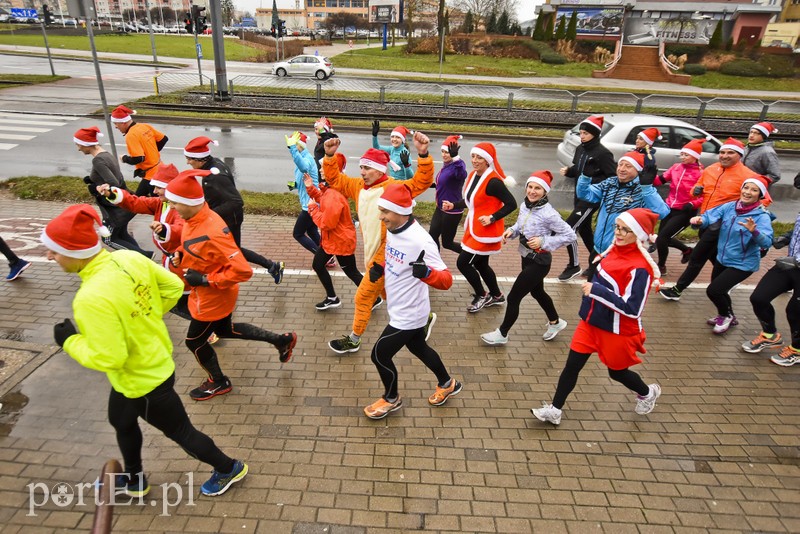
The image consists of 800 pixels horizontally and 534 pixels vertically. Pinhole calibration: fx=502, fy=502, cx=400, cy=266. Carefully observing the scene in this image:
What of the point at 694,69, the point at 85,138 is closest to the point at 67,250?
the point at 85,138

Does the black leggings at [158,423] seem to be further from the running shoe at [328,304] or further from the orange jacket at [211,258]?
the running shoe at [328,304]

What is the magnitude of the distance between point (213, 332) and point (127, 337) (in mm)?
1525

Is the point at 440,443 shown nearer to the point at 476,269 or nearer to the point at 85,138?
the point at 476,269

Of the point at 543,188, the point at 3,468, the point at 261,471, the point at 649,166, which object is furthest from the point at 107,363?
the point at 649,166

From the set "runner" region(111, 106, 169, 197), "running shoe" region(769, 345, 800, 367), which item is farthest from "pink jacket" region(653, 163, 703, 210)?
"runner" region(111, 106, 169, 197)

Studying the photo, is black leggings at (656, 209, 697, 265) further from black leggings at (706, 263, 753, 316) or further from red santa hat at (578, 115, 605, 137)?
red santa hat at (578, 115, 605, 137)

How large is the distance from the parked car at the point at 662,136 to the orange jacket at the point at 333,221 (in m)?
8.56

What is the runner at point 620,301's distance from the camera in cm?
370

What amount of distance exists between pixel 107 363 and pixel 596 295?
325cm

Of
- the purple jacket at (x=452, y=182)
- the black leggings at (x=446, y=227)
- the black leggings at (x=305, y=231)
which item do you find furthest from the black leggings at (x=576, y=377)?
the black leggings at (x=305, y=231)

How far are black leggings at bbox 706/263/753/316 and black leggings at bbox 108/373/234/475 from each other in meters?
5.35

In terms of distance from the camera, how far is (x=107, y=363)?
9.00 feet

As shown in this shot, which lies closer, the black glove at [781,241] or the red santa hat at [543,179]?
the red santa hat at [543,179]

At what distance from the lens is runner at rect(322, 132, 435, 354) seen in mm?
4852
